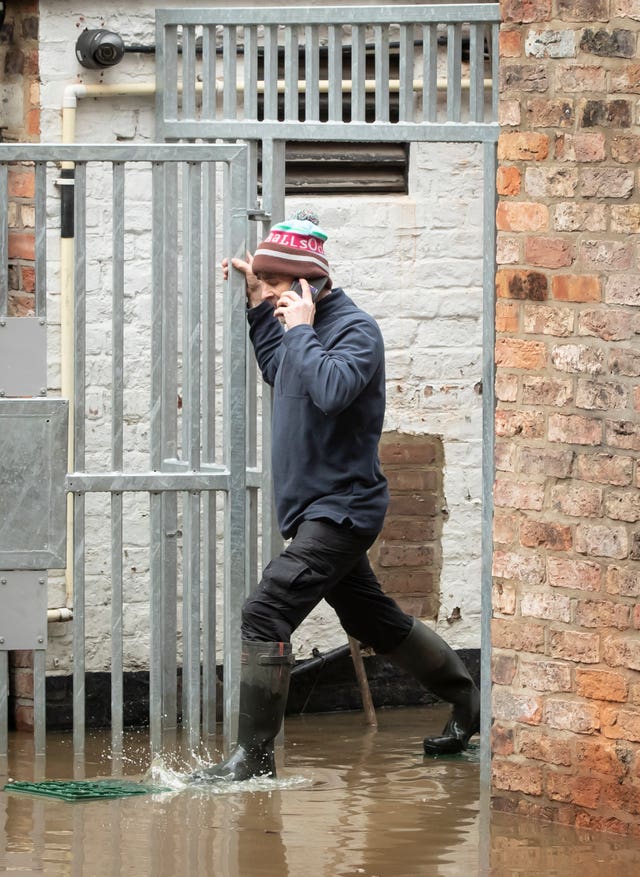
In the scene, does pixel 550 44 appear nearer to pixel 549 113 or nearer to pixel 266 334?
pixel 549 113

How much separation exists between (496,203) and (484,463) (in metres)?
0.89

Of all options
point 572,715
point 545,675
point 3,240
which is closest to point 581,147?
point 545,675

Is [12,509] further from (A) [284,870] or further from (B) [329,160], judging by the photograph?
(B) [329,160]

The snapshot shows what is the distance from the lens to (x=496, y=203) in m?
5.71

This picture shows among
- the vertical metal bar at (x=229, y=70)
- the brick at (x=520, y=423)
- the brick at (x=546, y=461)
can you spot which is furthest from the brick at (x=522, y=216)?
the vertical metal bar at (x=229, y=70)

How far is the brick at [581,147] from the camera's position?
5.00 meters

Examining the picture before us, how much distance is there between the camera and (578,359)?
5.04 m

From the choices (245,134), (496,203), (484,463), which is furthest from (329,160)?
(484,463)

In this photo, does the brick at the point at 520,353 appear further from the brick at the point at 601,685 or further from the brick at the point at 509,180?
the brick at the point at 601,685

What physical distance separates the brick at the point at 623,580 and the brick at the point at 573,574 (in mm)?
37

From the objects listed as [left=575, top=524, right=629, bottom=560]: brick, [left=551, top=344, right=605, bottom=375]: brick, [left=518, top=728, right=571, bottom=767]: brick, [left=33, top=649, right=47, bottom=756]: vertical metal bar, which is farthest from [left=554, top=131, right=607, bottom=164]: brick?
[left=33, top=649, right=47, bottom=756]: vertical metal bar

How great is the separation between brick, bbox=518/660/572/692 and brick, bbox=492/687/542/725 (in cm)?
4

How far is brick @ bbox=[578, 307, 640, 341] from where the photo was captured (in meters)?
4.96

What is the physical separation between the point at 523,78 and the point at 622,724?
6.45 ft
